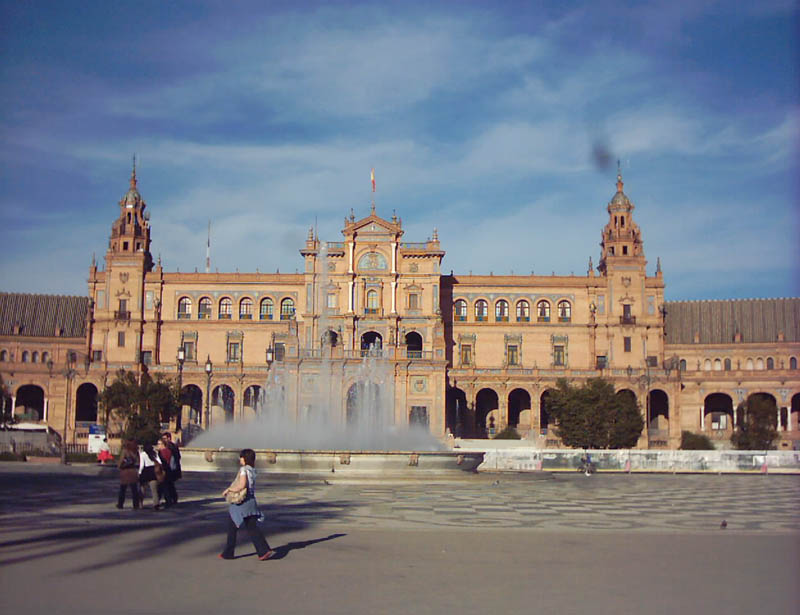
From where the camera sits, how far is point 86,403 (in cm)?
8738

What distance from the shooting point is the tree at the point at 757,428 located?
2611 inches

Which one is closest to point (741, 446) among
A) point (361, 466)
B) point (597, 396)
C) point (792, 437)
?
point (597, 396)

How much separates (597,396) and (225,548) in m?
53.4

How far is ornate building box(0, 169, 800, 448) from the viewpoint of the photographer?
82562 millimetres

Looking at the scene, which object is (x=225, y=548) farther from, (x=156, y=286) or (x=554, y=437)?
(x=156, y=286)

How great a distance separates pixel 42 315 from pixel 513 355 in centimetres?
4826

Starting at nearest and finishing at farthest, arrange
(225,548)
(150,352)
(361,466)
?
(225,548), (361,466), (150,352)

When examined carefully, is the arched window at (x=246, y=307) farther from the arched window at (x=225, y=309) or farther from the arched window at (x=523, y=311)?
the arched window at (x=523, y=311)

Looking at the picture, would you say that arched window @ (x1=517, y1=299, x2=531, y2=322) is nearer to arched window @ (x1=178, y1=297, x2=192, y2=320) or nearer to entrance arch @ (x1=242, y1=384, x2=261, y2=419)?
entrance arch @ (x1=242, y1=384, x2=261, y2=419)

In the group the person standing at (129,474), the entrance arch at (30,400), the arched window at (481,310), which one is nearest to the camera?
the person standing at (129,474)

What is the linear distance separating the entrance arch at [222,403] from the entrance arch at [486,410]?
22.2 m

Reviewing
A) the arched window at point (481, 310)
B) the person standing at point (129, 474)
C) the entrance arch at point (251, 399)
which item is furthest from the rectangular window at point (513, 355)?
the person standing at point (129, 474)

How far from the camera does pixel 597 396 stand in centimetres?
6425

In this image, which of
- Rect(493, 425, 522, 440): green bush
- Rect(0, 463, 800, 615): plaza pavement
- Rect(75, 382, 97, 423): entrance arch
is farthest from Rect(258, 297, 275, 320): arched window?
Rect(0, 463, 800, 615): plaza pavement
